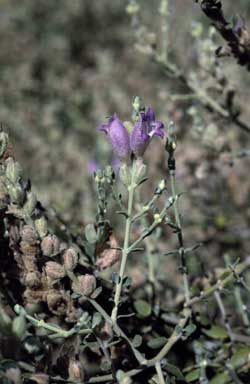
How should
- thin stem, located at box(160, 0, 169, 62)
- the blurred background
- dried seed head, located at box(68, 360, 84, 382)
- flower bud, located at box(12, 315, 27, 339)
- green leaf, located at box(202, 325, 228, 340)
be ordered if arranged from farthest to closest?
1. the blurred background
2. thin stem, located at box(160, 0, 169, 62)
3. green leaf, located at box(202, 325, 228, 340)
4. dried seed head, located at box(68, 360, 84, 382)
5. flower bud, located at box(12, 315, 27, 339)

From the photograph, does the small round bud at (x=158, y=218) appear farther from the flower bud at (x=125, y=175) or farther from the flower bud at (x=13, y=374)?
the flower bud at (x=13, y=374)

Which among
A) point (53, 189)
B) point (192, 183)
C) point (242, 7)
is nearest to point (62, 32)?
point (242, 7)

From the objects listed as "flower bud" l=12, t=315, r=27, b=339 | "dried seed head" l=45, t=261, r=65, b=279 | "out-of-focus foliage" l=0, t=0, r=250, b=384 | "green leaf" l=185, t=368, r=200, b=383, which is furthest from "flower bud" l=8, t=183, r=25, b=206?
"green leaf" l=185, t=368, r=200, b=383

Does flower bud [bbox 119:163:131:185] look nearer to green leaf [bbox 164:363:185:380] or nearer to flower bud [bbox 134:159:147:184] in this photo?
flower bud [bbox 134:159:147:184]

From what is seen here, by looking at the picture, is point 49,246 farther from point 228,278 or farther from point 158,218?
point 228,278

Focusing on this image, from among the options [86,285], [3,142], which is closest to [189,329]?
[86,285]

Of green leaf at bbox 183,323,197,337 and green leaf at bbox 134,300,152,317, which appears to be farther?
green leaf at bbox 134,300,152,317

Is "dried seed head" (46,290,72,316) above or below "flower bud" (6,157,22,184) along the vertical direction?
below
